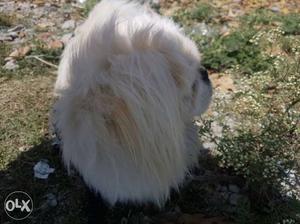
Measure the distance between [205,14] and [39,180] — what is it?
2.66 metres

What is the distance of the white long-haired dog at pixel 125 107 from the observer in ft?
6.29

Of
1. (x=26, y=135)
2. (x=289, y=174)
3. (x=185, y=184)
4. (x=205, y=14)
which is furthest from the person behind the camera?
(x=205, y=14)

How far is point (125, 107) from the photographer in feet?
6.25

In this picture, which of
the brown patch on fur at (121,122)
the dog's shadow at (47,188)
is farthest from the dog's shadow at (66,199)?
the brown patch on fur at (121,122)

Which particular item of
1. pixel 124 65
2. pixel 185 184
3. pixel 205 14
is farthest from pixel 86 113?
pixel 205 14

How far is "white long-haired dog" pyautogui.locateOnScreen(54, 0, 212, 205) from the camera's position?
1.92 metres

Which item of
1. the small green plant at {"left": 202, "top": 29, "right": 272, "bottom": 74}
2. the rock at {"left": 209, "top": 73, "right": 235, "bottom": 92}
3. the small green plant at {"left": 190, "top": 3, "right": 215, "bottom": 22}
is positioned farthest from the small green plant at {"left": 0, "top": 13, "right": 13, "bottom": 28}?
the rock at {"left": 209, "top": 73, "right": 235, "bottom": 92}

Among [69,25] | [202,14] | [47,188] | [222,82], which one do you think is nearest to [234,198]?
[47,188]

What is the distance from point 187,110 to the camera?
2.28 metres

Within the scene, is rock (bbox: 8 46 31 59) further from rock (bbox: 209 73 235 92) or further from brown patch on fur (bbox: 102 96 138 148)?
brown patch on fur (bbox: 102 96 138 148)

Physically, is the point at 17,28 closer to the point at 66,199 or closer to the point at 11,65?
the point at 11,65

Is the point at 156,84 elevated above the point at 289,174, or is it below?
above

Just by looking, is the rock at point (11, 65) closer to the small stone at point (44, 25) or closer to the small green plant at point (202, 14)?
the small stone at point (44, 25)

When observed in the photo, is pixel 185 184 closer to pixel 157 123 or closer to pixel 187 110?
pixel 187 110
